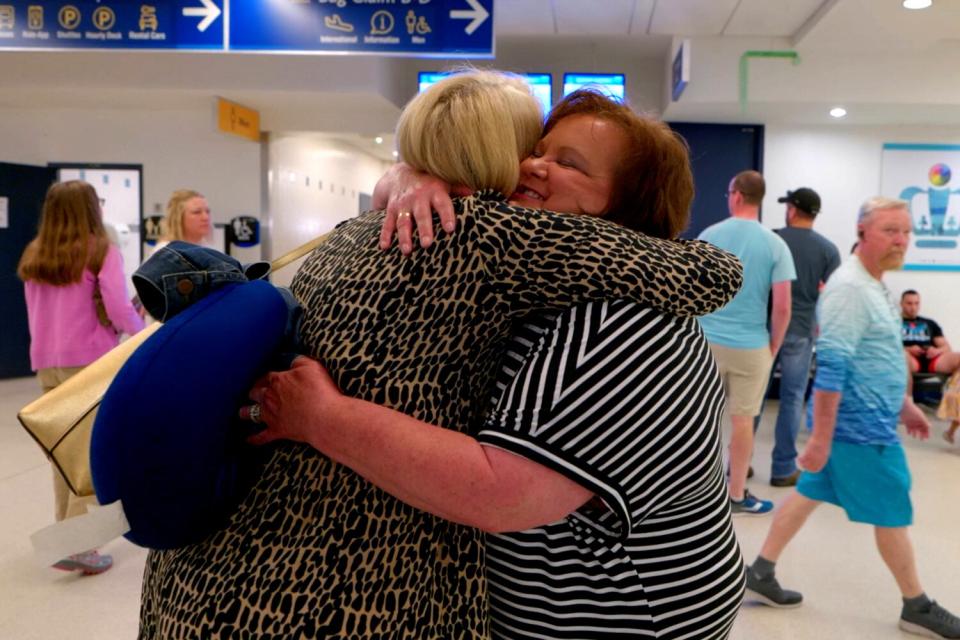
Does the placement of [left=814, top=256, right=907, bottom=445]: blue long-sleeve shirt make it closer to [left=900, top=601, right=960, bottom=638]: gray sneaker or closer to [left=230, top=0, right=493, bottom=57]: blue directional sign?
[left=900, top=601, right=960, bottom=638]: gray sneaker

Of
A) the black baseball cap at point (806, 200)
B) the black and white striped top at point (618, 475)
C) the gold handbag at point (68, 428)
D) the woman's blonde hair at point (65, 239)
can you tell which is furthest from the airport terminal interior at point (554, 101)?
the gold handbag at point (68, 428)

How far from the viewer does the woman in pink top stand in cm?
329

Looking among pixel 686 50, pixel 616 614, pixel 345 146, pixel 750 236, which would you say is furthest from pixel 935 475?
pixel 345 146

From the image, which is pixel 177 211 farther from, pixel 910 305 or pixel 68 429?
pixel 910 305

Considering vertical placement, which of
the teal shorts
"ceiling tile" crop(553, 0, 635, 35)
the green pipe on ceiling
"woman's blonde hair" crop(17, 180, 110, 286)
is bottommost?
the teal shorts

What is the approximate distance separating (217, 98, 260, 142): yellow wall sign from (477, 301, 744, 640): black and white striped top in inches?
291

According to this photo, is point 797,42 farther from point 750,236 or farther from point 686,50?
point 750,236

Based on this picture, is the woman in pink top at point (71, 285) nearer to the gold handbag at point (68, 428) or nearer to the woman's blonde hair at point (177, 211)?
the woman's blonde hair at point (177, 211)

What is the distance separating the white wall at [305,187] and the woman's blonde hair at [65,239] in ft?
17.7

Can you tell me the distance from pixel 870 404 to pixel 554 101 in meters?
4.88

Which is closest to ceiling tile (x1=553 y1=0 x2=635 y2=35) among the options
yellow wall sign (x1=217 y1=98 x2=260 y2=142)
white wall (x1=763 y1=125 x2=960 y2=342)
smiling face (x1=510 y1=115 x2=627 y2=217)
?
white wall (x1=763 y1=125 x2=960 y2=342)

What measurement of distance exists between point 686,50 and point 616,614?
619 centimetres

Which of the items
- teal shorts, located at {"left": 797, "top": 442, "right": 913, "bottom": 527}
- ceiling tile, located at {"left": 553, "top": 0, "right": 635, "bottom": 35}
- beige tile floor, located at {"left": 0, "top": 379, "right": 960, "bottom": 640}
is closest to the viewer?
teal shorts, located at {"left": 797, "top": 442, "right": 913, "bottom": 527}

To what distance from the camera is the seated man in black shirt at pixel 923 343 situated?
675 centimetres
